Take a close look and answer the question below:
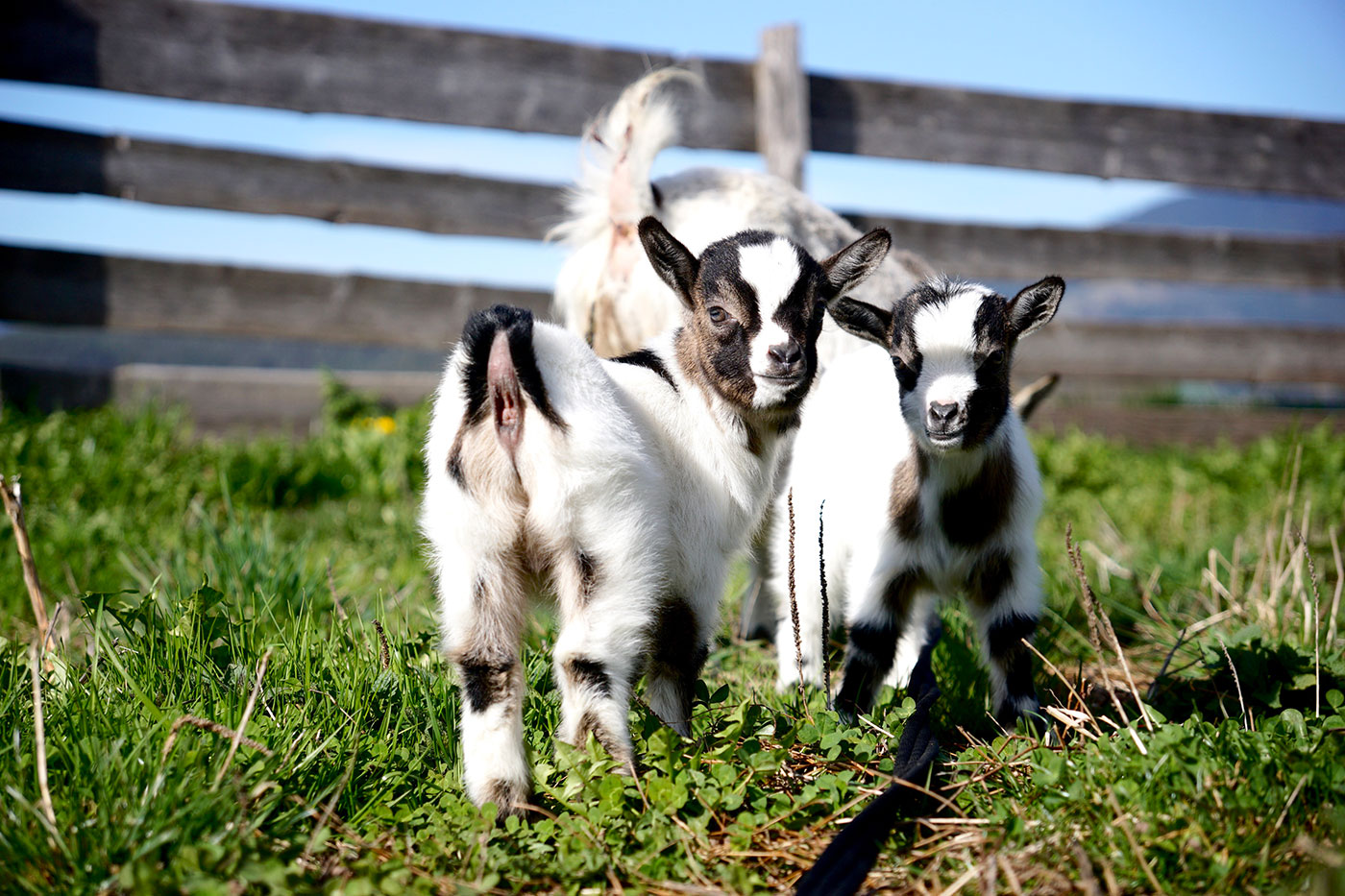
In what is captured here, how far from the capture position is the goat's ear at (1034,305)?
2.66 metres

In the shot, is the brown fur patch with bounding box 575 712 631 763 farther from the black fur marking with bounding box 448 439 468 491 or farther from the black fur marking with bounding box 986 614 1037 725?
the black fur marking with bounding box 986 614 1037 725

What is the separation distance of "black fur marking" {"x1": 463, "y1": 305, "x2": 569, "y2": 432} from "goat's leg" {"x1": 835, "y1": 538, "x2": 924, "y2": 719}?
1135 mm

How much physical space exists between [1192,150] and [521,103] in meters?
5.49

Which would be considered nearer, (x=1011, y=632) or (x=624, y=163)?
(x=1011, y=632)

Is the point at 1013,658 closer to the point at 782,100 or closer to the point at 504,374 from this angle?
the point at 504,374

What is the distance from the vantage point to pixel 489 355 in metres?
2.07

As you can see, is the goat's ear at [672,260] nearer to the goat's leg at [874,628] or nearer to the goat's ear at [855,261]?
the goat's ear at [855,261]

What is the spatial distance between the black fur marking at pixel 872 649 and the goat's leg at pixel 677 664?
488 millimetres

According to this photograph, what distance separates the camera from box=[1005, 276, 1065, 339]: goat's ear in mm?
2660

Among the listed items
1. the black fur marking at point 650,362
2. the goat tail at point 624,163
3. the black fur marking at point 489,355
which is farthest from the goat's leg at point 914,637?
the goat tail at point 624,163

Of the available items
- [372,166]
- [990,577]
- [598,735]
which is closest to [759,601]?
[990,577]

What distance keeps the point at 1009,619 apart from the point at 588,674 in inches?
49.7

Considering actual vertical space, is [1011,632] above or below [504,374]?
below

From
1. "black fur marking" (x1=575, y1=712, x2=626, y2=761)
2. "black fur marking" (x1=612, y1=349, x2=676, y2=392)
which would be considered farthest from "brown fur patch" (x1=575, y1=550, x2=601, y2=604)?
"black fur marking" (x1=612, y1=349, x2=676, y2=392)
